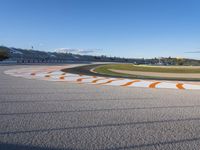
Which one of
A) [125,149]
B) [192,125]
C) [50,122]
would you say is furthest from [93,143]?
[192,125]

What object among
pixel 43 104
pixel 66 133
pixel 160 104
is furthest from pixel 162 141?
pixel 43 104

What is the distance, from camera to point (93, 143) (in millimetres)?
3604

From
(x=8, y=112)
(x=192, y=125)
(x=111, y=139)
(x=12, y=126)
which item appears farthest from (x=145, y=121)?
(x=8, y=112)

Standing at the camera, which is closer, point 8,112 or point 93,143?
point 93,143

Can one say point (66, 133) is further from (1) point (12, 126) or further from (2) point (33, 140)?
(1) point (12, 126)

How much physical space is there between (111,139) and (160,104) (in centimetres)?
361

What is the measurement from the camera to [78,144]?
139 inches

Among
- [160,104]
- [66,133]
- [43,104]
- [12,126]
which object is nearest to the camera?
[66,133]

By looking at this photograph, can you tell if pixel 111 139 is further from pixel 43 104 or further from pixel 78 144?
pixel 43 104

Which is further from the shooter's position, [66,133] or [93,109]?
[93,109]

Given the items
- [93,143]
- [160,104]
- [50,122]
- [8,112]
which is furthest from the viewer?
[160,104]

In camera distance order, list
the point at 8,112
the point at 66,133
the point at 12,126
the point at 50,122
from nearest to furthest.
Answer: the point at 66,133 < the point at 12,126 < the point at 50,122 < the point at 8,112

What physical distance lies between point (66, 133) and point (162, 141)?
170cm

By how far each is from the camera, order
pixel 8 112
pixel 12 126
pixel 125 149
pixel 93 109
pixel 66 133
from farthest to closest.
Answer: pixel 93 109, pixel 8 112, pixel 12 126, pixel 66 133, pixel 125 149
